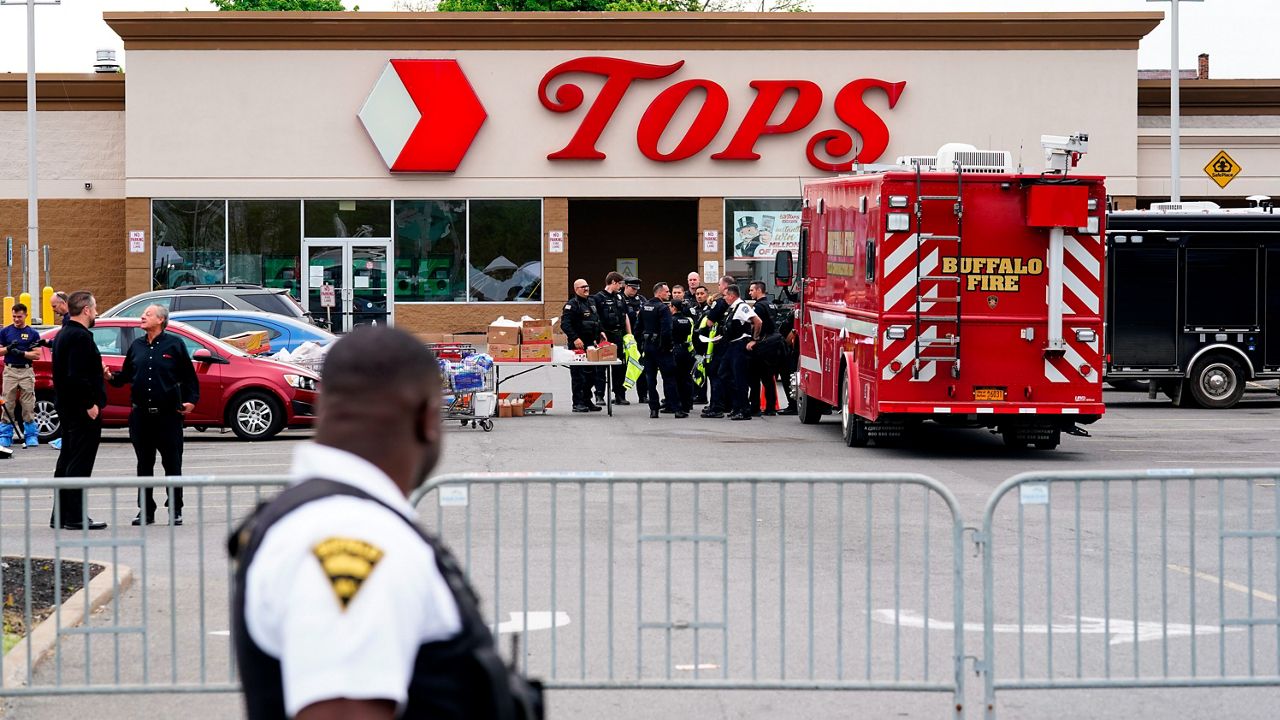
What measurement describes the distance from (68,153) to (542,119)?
10830 millimetres

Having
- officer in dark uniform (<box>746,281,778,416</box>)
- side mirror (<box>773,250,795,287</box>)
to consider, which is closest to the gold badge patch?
side mirror (<box>773,250,795,287</box>)

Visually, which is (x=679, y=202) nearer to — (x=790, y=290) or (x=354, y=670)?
(x=790, y=290)

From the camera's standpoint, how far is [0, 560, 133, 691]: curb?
7.23m

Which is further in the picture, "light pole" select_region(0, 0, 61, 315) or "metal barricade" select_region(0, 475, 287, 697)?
"light pole" select_region(0, 0, 61, 315)

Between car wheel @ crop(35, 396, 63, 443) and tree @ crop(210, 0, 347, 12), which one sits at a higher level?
tree @ crop(210, 0, 347, 12)

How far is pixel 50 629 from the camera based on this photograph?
7949 mm

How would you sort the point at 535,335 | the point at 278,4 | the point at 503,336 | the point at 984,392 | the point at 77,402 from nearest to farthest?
1. the point at 77,402
2. the point at 984,392
3. the point at 503,336
4. the point at 535,335
5. the point at 278,4

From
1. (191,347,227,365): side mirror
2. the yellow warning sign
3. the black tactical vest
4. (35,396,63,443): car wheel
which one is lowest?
(35,396,63,443): car wheel

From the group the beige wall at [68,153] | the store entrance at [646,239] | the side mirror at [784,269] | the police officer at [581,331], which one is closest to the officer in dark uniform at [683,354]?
the police officer at [581,331]

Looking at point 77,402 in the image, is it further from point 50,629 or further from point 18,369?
point 18,369

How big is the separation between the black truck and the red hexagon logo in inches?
601

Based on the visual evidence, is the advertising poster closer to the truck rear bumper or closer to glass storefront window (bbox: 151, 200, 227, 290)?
glass storefront window (bbox: 151, 200, 227, 290)

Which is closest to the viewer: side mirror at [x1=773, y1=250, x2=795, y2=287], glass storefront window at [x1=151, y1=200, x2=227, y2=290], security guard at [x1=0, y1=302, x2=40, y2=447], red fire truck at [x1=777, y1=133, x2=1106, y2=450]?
red fire truck at [x1=777, y1=133, x2=1106, y2=450]

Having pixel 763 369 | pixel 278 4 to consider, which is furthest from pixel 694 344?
pixel 278 4
